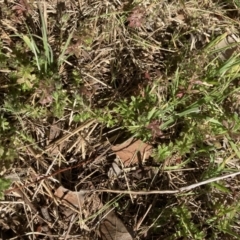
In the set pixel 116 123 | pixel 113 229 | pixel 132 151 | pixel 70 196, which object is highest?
pixel 116 123

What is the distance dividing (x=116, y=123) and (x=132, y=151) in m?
0.19

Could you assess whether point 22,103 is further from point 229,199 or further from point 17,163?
point 229,199

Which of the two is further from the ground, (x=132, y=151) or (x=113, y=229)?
(x=132, y=151)

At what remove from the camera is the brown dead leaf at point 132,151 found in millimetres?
2684

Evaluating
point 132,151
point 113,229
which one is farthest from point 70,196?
point 132,151

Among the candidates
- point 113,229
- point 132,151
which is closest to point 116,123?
point 132,151

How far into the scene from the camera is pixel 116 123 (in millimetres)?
2689

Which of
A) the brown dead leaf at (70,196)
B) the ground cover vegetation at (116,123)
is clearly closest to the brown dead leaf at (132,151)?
the ground cover vegetation at (116,123)

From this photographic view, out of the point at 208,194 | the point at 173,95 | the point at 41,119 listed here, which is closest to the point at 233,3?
the point at 173,95

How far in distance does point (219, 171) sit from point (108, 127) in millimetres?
699

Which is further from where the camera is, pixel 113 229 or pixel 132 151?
pixel 132 151

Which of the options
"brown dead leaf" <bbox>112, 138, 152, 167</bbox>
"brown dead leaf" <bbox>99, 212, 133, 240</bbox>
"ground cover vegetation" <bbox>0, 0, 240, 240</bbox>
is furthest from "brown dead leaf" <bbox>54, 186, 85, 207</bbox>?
"brown dead leaf" <bbox>112, 138, 152, 167</bbox>

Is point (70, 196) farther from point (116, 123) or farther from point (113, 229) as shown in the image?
point (116, 123)

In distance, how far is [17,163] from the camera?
2549mm
